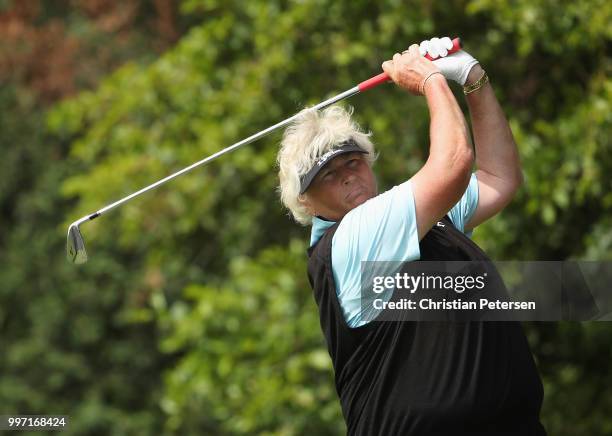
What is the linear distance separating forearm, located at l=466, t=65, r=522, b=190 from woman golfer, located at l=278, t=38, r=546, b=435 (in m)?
0.24

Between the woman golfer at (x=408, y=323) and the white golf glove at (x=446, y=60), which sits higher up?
the white golf glove at (x=446, y=60)

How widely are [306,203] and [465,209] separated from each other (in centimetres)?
43

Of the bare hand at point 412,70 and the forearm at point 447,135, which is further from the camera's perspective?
the bare hand at point 412,70

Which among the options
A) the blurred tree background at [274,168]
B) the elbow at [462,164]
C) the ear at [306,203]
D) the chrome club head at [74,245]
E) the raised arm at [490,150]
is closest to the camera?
the elbow at [462,164]

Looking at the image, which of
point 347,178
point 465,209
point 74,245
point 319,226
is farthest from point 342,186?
point 74,245

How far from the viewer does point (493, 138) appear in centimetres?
288

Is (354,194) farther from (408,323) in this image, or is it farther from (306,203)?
(408,323)

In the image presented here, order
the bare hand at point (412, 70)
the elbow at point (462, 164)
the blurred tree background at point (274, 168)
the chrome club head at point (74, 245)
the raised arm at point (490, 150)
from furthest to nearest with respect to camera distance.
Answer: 1. the blurred tree background at point (274, 168)
2. the chrome club head at point (74, 245)
3. the raised arm at point (490, 150)
4. the bare hand at point (412, 70)
5. the elbow at point (462, 164)

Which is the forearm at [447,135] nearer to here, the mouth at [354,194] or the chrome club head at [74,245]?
the mouth at [354,194]

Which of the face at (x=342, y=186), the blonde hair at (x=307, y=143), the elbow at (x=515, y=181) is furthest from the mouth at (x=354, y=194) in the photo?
the elbow at (x=515, y=181)

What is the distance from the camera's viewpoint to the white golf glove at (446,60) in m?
2.79

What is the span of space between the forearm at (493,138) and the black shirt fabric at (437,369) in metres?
0.39

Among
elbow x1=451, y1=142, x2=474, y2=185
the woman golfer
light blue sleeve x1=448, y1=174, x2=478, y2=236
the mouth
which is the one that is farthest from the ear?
elbow x1=451, y1=142, x2=474, y2=185

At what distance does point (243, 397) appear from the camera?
555 cm
